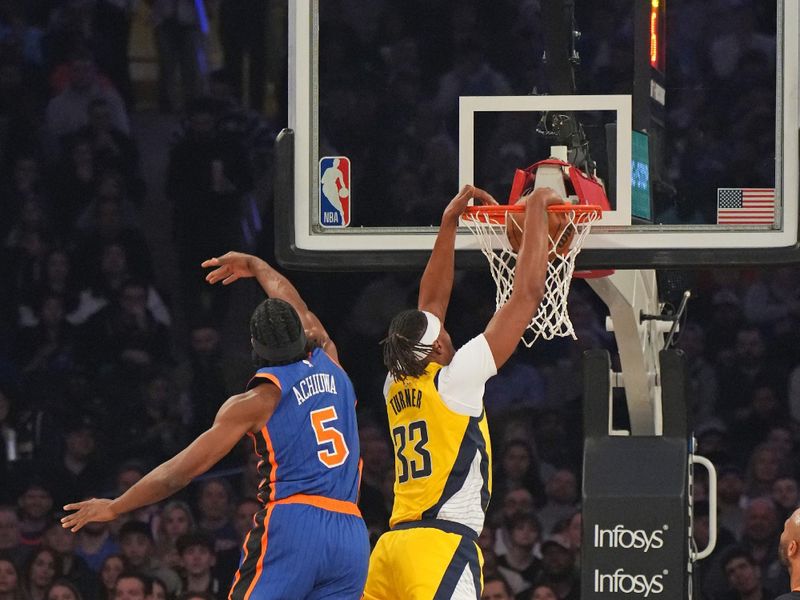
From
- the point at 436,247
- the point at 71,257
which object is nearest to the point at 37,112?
the point at 71,257

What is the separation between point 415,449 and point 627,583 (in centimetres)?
127

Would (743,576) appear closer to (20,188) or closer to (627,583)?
(627,583)

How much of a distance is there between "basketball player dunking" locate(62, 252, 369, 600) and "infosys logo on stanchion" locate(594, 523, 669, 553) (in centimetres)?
126

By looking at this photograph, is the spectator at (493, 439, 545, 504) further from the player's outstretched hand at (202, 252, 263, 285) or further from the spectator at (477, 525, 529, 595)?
the player's outstretched hand at (202, 252, 263, 285)

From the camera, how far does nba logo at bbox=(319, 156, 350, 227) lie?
17.6 ft

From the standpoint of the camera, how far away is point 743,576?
311 inches

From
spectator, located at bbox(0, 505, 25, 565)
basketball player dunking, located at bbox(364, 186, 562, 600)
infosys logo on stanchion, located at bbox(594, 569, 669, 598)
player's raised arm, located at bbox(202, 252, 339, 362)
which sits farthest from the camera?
spectator, located at bbox(0, 505, 25, 565)

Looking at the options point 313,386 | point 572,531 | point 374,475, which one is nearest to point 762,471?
point 572,531

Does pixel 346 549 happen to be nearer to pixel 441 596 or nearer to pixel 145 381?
pixel 441 596

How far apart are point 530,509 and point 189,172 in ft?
9.68

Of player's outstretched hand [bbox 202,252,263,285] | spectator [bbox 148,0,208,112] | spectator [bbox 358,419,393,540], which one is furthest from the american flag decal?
spectator [bbox 148,0,208,112]

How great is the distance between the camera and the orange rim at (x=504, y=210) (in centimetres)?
492

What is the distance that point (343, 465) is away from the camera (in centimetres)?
479

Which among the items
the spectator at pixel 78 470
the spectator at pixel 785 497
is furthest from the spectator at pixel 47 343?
the spectator at pixel 785 497
